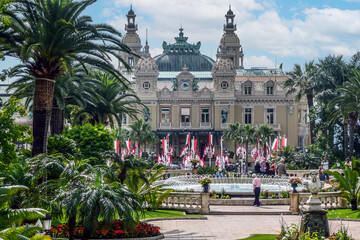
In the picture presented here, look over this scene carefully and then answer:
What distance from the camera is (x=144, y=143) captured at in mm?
77625

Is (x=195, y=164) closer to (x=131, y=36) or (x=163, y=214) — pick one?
(x=163, y=214)

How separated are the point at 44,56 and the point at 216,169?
99.1 ft

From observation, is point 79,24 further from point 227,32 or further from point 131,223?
point 227,32

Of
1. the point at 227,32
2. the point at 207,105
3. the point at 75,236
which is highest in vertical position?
the point at 227,32

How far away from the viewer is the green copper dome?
9956 centimetres

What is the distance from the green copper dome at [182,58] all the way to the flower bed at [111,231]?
260ft

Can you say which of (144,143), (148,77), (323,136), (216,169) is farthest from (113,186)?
(148,77)

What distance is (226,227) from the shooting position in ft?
77.4

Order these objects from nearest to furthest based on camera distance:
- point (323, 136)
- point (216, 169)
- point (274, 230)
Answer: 1. point (274, 230)
2. point (216, 169)
3. point (323, 136)

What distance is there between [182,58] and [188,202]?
240 ft

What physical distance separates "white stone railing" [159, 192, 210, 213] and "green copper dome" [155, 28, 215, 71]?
233ft

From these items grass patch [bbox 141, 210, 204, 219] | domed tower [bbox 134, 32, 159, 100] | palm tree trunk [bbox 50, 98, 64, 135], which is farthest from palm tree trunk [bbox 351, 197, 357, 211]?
domed tower [bbox 134, 32, 159, 100]

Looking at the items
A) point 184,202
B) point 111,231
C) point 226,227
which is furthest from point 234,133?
point 111,231

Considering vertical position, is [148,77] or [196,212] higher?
[148,77]
